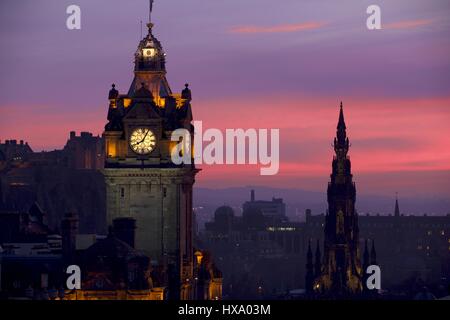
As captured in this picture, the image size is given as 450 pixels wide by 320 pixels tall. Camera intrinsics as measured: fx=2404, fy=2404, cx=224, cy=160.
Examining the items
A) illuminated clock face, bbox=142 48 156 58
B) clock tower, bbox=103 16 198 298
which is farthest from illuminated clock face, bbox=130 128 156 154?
illuminated clock face, bbox=142 48 156 58

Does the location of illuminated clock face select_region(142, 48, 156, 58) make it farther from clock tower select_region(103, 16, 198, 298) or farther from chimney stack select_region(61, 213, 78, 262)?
chimney stack select_region(61, 213, 78, 262)

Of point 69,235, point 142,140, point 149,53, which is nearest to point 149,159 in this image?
point 142,140

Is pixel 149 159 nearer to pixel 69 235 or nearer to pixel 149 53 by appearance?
pixel 149 53

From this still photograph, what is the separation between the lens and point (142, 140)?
461 ft

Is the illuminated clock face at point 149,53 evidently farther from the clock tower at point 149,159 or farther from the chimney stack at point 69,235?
the chimney stack at point 69,235

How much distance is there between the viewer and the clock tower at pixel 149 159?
A: 139 metres

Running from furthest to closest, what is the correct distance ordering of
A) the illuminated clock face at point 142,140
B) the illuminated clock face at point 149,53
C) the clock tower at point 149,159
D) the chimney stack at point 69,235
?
the illuminated clock face at point 142,140 → the illuminated clock face at point 149,53 → the clock tower at point 149,159 → the chimney stack at point 69,235

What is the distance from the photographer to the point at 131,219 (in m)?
135

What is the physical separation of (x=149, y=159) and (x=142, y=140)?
1289mm

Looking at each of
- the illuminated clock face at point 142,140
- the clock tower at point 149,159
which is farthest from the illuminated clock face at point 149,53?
the illuminated clock face at point 142,140

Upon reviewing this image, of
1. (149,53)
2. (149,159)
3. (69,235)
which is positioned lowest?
(69,235)

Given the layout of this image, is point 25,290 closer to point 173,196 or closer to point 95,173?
point 173,196
